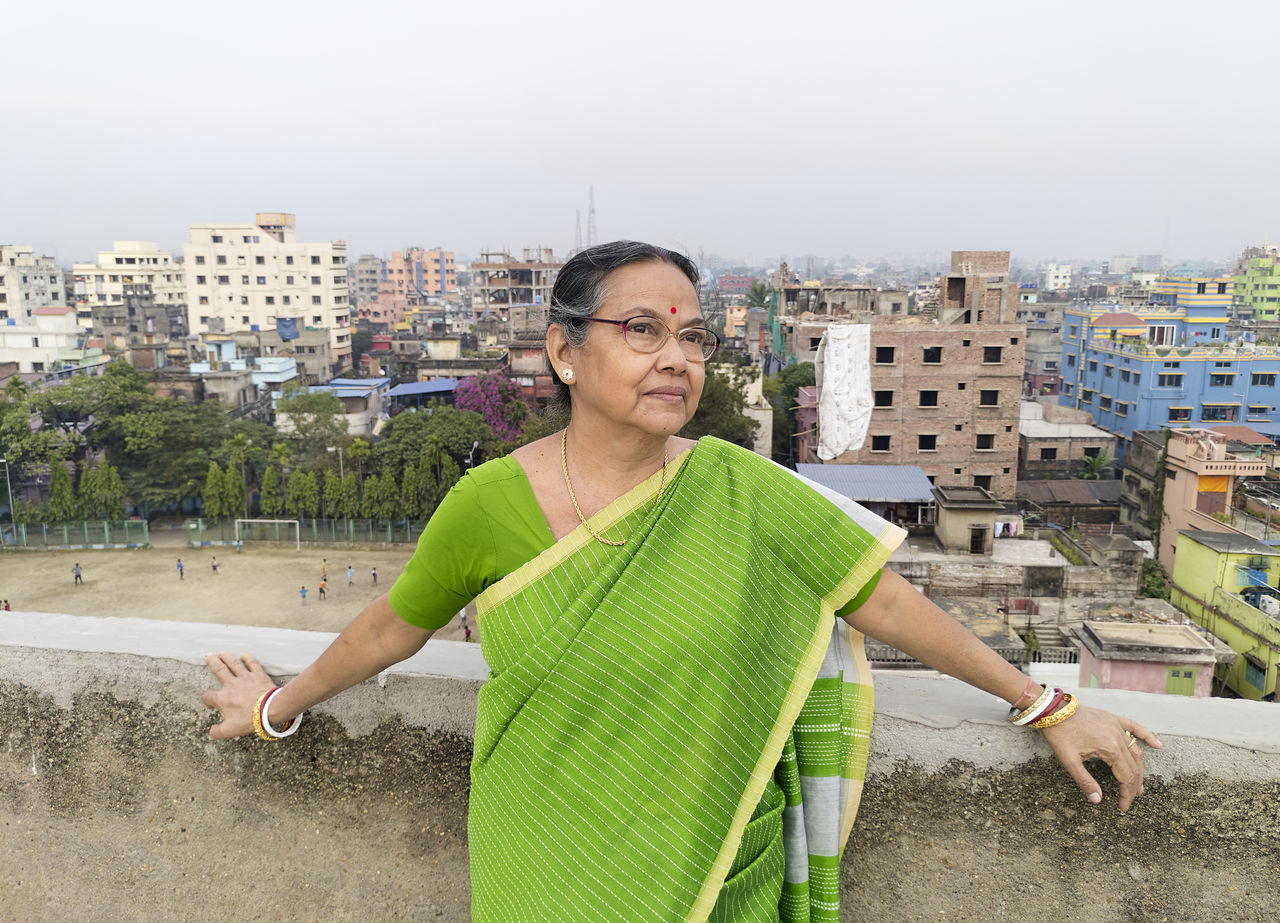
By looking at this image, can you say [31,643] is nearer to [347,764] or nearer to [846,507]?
[347,764]

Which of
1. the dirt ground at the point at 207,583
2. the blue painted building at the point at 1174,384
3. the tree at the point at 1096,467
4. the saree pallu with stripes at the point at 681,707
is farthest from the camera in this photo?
the blue painted building at the point at 1174,384

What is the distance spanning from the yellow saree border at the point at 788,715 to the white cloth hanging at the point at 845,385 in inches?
760

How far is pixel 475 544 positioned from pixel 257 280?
4800 centimetres

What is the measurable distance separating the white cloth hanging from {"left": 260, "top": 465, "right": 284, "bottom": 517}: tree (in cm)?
1282

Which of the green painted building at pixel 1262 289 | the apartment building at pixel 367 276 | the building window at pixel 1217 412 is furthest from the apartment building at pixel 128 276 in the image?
the green painted building at pixel 1262 289

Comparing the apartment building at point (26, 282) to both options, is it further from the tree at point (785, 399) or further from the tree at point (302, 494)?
the tree at point (785, 399)

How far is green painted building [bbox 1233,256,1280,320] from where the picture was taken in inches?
2080

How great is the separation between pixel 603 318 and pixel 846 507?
1.65 feet

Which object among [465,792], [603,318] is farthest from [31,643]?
[603,318]

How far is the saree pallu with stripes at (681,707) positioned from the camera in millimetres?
1347

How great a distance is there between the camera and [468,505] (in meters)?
1.45

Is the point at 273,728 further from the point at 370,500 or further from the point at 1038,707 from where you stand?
the point at 370,500

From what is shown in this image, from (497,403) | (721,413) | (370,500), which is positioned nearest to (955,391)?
(721,413)

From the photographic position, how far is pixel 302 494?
21281 millimetres
